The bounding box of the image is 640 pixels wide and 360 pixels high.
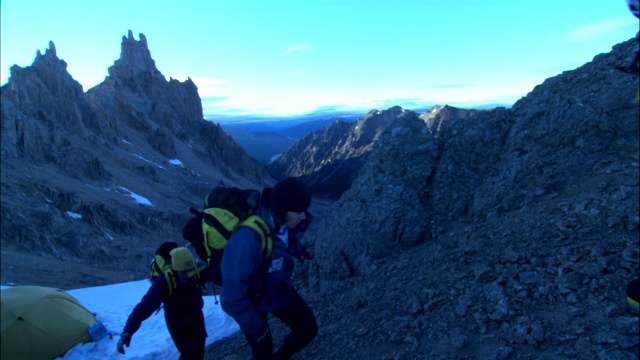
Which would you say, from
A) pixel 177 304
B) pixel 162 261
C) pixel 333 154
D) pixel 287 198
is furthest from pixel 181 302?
pixel 333 154

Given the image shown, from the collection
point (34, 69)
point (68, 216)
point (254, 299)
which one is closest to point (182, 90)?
point (34, 69)

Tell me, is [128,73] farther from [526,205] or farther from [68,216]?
[526,205]

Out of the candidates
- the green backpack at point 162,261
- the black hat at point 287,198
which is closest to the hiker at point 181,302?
the green backpack at point 162,261

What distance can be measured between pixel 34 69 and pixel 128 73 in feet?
134

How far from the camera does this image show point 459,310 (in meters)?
5.37

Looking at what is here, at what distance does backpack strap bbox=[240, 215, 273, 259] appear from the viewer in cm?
393

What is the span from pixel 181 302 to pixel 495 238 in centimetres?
457

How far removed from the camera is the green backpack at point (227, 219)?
13.1ft

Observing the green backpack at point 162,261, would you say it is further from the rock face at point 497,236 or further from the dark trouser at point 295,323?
the rock face at point 497,236

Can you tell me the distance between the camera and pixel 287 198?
13.3 feet

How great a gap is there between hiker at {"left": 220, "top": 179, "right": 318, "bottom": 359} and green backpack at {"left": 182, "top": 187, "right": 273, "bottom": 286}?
81mm

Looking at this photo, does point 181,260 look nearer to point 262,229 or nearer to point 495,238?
point 262,229

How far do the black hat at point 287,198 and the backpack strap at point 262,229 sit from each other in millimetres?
174

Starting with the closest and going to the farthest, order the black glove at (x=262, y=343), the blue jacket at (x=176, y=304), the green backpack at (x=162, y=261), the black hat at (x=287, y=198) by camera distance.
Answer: the black hat at (x=287, y=198) → the black glove at (x=262, y=343) → the blue jacket at (x=176, y=304) → the green backpack at (x=162, y=261)
